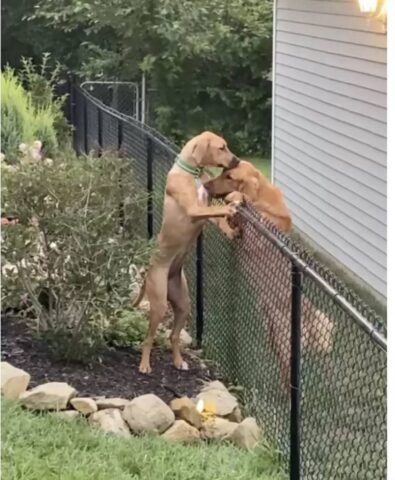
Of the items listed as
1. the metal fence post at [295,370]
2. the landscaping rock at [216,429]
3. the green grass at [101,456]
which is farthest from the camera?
the landscaping rock at [216,429]

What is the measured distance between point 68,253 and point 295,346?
5.08 feet

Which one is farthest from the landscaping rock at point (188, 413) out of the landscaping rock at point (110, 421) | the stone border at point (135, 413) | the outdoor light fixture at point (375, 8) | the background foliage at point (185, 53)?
the background foliage at point (185, 53)

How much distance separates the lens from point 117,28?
1847cm

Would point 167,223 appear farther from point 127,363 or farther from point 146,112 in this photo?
point 146,112

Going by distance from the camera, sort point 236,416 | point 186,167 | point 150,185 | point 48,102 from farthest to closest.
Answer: point 48,102, point 150,185, point 186,167, point 236,416

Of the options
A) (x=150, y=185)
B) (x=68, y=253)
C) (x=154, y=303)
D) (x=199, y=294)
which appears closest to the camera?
(x=68, y=253)

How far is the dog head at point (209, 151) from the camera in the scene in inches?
222

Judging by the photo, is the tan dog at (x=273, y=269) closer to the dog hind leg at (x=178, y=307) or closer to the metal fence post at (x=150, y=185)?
the dog hind leg at (x=178, y=307)

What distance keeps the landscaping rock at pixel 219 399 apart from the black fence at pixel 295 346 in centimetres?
12

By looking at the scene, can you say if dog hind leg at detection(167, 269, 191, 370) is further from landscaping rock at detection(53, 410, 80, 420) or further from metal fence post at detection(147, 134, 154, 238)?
metal fence post at detection(147, 134, 154, 238)

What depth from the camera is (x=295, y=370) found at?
4.23 meters

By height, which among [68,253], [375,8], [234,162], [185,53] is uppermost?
[375,8]

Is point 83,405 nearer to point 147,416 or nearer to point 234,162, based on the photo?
point 147,416

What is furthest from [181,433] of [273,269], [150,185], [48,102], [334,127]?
[48,102]
